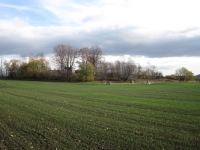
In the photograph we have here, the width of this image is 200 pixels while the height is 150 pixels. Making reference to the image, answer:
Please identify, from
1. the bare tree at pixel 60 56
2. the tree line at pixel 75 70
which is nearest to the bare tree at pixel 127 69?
the tree line at pixel 75 70

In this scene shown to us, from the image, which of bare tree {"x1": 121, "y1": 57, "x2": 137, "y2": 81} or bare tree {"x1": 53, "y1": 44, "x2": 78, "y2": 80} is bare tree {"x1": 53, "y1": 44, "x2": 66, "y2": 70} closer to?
bare tree {"x1": 53, "y1": 44, "x2": 78, "y2": 80}

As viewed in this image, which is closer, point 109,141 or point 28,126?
point 109,141

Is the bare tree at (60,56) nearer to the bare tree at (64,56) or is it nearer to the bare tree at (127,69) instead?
the bare tree at (64,56)

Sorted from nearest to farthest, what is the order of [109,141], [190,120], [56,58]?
[109,141], [190,120], [56,58]

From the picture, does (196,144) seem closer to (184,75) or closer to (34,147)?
(34,147)

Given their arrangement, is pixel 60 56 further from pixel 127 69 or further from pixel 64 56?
pixel 127 69

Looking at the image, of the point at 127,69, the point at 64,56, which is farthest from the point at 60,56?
the point at 127,69

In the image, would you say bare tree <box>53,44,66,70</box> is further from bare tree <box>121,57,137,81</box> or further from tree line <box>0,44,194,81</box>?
bare tree <box>121,57,137,81</box>

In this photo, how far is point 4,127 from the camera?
9.17 m

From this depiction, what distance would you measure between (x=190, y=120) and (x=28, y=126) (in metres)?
9.33

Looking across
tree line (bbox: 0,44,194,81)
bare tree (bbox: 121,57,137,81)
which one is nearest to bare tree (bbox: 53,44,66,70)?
tree line (bbox: 0,44,194,81)

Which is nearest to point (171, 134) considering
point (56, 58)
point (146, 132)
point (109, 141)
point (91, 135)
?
point (146, 132)

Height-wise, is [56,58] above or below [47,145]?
above

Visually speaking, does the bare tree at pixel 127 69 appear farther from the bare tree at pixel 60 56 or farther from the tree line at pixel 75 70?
the bare tree at pixel 60 56
